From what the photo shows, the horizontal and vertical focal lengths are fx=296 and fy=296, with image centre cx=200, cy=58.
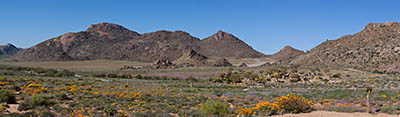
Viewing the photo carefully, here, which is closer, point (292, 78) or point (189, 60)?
point (292, 78)

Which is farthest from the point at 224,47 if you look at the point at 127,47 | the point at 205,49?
the point at 127,47

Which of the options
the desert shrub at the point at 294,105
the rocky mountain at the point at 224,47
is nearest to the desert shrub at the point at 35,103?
the desert shrub at the point at 294,105

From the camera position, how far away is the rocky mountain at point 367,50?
5139 cm

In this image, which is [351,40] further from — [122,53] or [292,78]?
[122,53]

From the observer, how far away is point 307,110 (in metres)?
12.6

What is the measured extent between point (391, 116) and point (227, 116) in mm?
6339

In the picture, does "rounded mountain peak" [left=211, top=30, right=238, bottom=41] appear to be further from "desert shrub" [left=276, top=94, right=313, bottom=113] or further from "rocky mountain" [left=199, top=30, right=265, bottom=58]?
"desert shrub" [left=276, top=94, right=313, bottom=113]

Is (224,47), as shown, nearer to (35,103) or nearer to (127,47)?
(127,47)

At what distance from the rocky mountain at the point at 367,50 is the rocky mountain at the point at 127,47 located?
8228cm

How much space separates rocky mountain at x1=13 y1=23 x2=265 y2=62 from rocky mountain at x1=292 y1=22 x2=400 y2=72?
270 ft

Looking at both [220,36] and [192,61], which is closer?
[192,61]

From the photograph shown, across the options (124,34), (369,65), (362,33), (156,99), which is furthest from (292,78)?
(124,34)

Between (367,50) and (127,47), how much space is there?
125 meters

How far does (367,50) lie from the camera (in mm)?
57531
